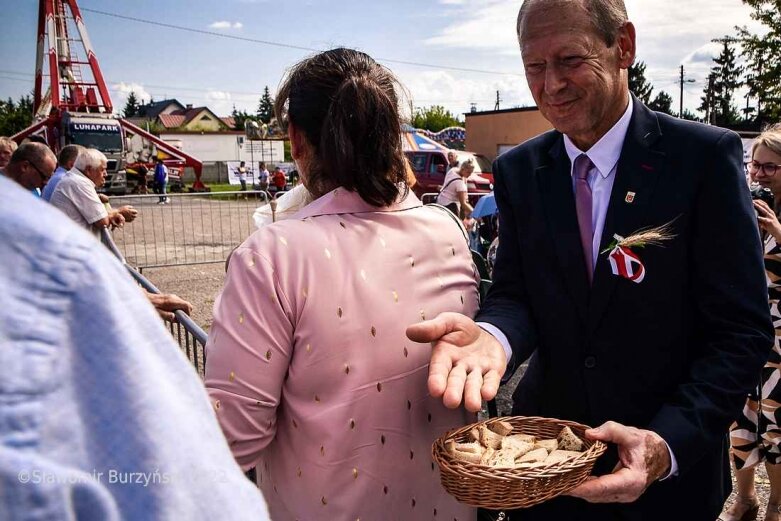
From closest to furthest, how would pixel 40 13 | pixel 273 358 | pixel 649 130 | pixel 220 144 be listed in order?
pixel 273 358, pixel 649 130, pixel 40 13, pixel 220 144

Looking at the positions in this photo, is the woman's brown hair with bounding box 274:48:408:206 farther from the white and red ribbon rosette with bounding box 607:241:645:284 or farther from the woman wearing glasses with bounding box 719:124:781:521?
the woman wearing glasses with bounding box 719:124:781:521

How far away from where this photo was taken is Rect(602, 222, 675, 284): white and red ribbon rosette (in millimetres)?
1541

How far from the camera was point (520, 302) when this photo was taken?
1.79 meters

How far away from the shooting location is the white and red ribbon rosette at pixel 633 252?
154 cm

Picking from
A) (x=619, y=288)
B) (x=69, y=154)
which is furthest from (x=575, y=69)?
(x=69, y=154)

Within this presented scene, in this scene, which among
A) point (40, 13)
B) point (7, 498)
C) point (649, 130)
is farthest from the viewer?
point (40, 13)

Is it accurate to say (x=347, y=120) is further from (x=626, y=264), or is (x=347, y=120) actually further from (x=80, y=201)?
(x=80, y=201)

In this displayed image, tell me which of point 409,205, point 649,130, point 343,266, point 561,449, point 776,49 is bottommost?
point 561,449

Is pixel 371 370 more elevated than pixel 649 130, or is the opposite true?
pixel 649 130

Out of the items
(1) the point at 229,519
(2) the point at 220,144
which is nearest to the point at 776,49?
(1) the point at 229,519

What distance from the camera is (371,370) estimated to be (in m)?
1.46

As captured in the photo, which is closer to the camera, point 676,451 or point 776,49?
point 676,451

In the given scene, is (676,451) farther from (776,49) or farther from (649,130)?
(776,49)

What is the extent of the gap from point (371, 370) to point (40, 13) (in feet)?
109
